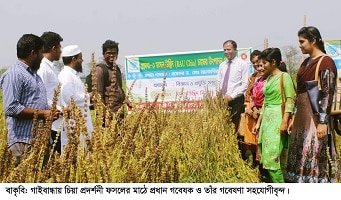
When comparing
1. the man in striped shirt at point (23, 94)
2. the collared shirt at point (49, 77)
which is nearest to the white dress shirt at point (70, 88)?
the collared shirt at point (49, 77)

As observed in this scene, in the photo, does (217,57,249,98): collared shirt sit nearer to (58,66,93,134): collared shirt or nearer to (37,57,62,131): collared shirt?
(58,66,93,134): collared shirt

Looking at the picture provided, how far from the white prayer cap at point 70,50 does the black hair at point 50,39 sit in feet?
0.68

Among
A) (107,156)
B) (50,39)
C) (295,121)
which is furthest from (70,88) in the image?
(107,156)

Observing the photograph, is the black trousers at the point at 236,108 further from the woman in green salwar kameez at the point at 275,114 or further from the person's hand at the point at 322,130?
the person's hand at the point at 322,130

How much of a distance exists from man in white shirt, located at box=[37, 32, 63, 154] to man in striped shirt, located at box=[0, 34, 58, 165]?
1.44 feet

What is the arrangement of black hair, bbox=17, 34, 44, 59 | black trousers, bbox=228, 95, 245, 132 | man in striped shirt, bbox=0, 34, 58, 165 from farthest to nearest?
black trousers, bbox=228, 95, 245, 132
black hair, bbox=17, 34, 44, 59
man in striped shirt, bbox=0, 34, 58, 165

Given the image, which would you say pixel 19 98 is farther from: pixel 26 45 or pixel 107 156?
pixel 107 156

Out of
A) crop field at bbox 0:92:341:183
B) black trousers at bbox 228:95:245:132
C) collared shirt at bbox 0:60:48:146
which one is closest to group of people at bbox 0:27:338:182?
collared shirt at bbox 0:60:48:146

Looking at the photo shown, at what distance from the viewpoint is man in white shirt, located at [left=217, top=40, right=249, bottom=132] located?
546cm

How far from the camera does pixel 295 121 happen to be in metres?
3.45

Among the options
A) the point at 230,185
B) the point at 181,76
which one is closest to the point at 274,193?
the point at 230,185

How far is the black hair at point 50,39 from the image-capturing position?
3.68 metres

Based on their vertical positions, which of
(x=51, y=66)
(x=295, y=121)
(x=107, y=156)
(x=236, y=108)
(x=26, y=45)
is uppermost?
(x=26, y=45)

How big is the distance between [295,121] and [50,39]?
1.82 metres
